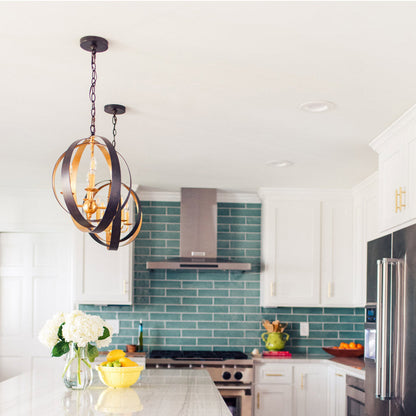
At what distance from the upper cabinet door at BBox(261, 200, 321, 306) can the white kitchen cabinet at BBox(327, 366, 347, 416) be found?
2.35 feet

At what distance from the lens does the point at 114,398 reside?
3.17 metres

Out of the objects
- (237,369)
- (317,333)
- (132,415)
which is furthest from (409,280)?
(317,333)

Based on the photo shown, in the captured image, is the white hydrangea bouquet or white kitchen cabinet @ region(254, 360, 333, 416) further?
white kitchen cabinet @ region(254, 360, 333, 416)

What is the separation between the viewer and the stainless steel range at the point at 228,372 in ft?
18.5

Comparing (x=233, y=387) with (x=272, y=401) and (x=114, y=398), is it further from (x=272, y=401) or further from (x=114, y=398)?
(x=114, y=398)

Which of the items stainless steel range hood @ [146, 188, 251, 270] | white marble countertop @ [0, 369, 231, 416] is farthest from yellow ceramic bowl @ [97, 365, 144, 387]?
stainless steel range hood @ [146, 188, 251, 270]

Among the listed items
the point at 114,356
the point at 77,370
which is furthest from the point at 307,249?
the point at 77,370

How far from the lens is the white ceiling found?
2350mm

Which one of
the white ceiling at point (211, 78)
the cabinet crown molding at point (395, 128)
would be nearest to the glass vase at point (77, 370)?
the white ceiling at point (211, 78)

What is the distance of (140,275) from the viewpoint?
6.31m

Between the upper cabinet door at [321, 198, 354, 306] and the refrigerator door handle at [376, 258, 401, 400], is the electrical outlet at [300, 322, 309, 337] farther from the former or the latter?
the refrigerator door handle at [376, 258, 401, 400]

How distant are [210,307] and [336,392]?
1465 mm

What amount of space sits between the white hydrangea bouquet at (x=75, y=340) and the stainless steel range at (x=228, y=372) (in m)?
2.35

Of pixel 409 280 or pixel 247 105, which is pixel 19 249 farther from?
pixel 409 280
